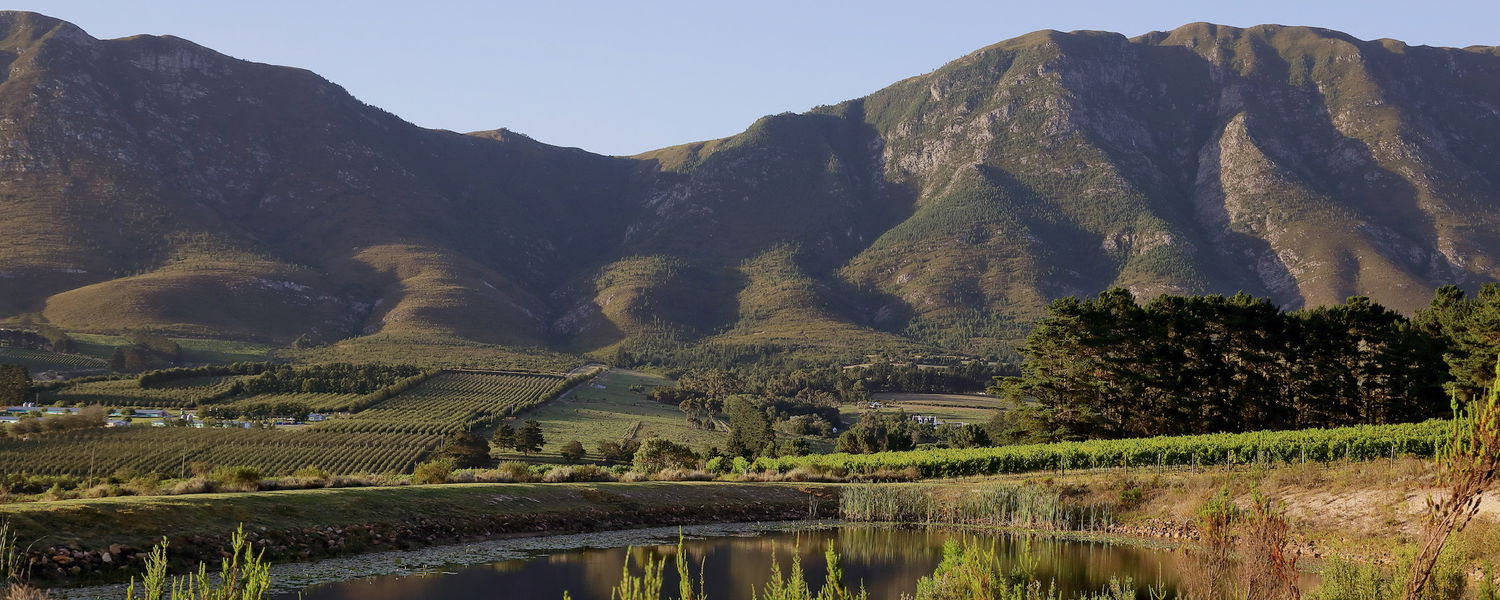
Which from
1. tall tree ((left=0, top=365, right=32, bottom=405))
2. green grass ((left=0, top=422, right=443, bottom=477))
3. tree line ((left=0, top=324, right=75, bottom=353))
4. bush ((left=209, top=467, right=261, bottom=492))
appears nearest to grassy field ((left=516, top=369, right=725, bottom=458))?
green grass ((left=0, top=422, right=443, bottom=477))

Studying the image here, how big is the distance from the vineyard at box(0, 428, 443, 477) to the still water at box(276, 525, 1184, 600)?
40447mm

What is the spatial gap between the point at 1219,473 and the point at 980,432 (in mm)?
45655

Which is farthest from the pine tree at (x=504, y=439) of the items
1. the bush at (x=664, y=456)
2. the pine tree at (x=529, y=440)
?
the bush at (x=664, y=456)

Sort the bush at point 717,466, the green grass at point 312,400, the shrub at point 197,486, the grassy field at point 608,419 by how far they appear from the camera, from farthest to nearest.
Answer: the green grass at point 312,400
the grassy field at point 608,419
the bush at point 717,466
the shrub at point 197,486

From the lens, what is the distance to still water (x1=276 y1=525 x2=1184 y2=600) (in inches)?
1078

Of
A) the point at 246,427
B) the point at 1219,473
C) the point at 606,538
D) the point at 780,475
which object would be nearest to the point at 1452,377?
the point at 1219,473

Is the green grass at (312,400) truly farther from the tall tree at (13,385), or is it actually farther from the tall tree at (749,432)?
the tall tree at (749,432)

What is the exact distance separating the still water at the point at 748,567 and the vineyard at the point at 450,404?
2362 inches

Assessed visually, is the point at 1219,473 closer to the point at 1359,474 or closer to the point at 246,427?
the point at 1359,474

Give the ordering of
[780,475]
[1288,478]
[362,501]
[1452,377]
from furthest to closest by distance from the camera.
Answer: [1452,377]
[780,475]
[1288,478]
[362,501]

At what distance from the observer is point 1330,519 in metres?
39.2

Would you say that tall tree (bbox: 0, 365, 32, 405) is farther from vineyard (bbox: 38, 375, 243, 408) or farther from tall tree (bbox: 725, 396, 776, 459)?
tall tree (bbox: 725, 396, 776, 459)

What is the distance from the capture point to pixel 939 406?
158750 mm

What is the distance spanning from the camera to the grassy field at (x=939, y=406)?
144 m
